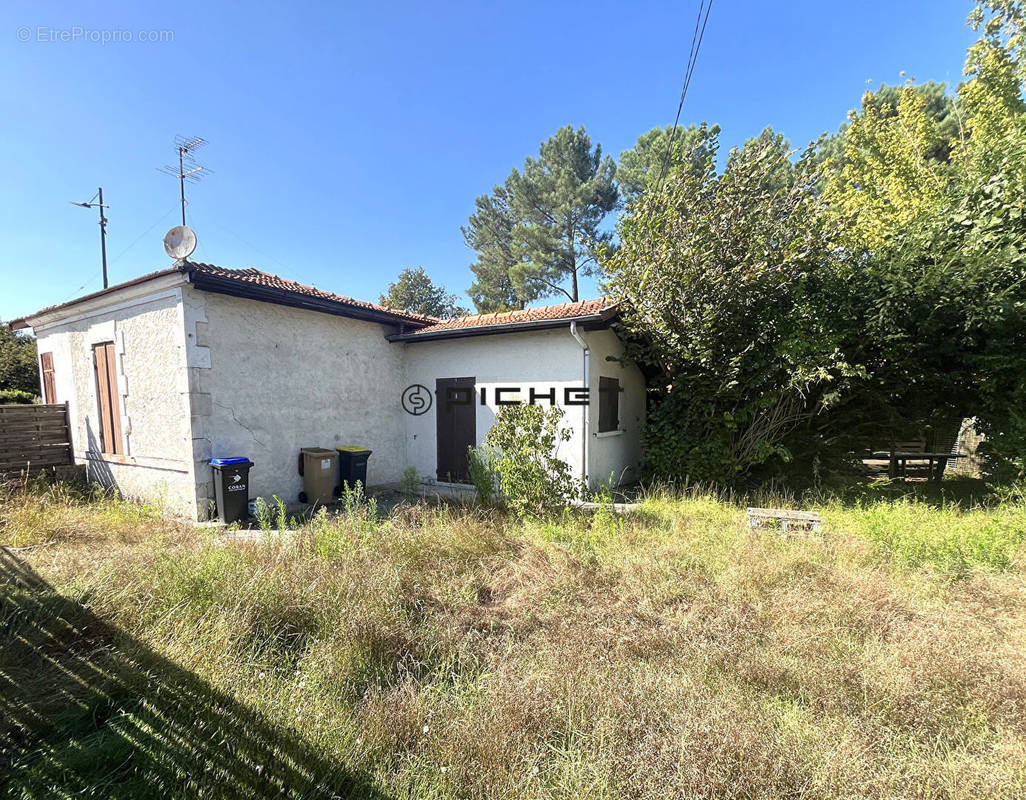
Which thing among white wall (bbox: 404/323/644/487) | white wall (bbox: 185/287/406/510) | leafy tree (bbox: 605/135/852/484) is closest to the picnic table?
leafy tree (bbox: 605/135/852/484)

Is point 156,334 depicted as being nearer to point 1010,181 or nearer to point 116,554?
point 116,554

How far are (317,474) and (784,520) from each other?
7598 millimetres

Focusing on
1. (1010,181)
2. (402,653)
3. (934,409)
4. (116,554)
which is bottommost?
(402,653)

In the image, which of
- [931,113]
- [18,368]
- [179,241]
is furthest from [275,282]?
[931,113]

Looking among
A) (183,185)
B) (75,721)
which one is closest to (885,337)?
(75,721)

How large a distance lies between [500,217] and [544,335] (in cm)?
1815

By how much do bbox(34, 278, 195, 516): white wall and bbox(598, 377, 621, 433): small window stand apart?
7.21 m

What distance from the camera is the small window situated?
8.02 m

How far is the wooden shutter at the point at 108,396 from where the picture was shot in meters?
7.50

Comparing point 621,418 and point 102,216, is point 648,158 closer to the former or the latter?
point 621,418

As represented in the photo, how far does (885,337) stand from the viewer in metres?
6.18

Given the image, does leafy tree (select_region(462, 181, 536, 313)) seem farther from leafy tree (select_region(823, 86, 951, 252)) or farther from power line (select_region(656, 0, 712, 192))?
power line (select_region(656, 0, 712, 192))

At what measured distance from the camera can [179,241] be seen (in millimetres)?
6406

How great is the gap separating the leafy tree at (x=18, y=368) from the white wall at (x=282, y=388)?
14085 millimetres
